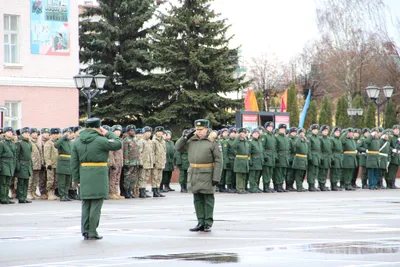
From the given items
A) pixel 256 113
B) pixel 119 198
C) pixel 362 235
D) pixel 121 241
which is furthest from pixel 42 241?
pixel 256 113

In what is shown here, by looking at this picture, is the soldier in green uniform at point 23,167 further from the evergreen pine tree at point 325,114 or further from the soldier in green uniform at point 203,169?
the evergreen pine tree at point 325,114

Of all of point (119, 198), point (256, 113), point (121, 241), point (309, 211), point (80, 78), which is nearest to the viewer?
point (121, 241)

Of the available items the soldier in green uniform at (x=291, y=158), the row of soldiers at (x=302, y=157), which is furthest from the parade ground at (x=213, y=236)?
the soldier in green uniform at (x=291, y=158)

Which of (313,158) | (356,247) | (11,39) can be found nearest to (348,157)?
(313,158)

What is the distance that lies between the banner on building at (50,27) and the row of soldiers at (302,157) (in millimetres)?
14220

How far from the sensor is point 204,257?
12.1 meters

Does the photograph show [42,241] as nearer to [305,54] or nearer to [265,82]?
[265,82]

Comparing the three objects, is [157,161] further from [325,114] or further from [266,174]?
[325,114]

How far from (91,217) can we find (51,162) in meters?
11.4

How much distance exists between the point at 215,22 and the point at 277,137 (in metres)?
16.2

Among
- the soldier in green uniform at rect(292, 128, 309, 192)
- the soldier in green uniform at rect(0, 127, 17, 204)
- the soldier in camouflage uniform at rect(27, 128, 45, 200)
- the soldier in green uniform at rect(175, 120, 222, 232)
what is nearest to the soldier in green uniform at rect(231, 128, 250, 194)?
the soldier in green uniform at rect(292, 128, 309, 192)

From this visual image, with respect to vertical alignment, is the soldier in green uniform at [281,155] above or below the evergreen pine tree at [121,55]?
below

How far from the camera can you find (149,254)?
12.5 metres

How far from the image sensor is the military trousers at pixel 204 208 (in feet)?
52.0
